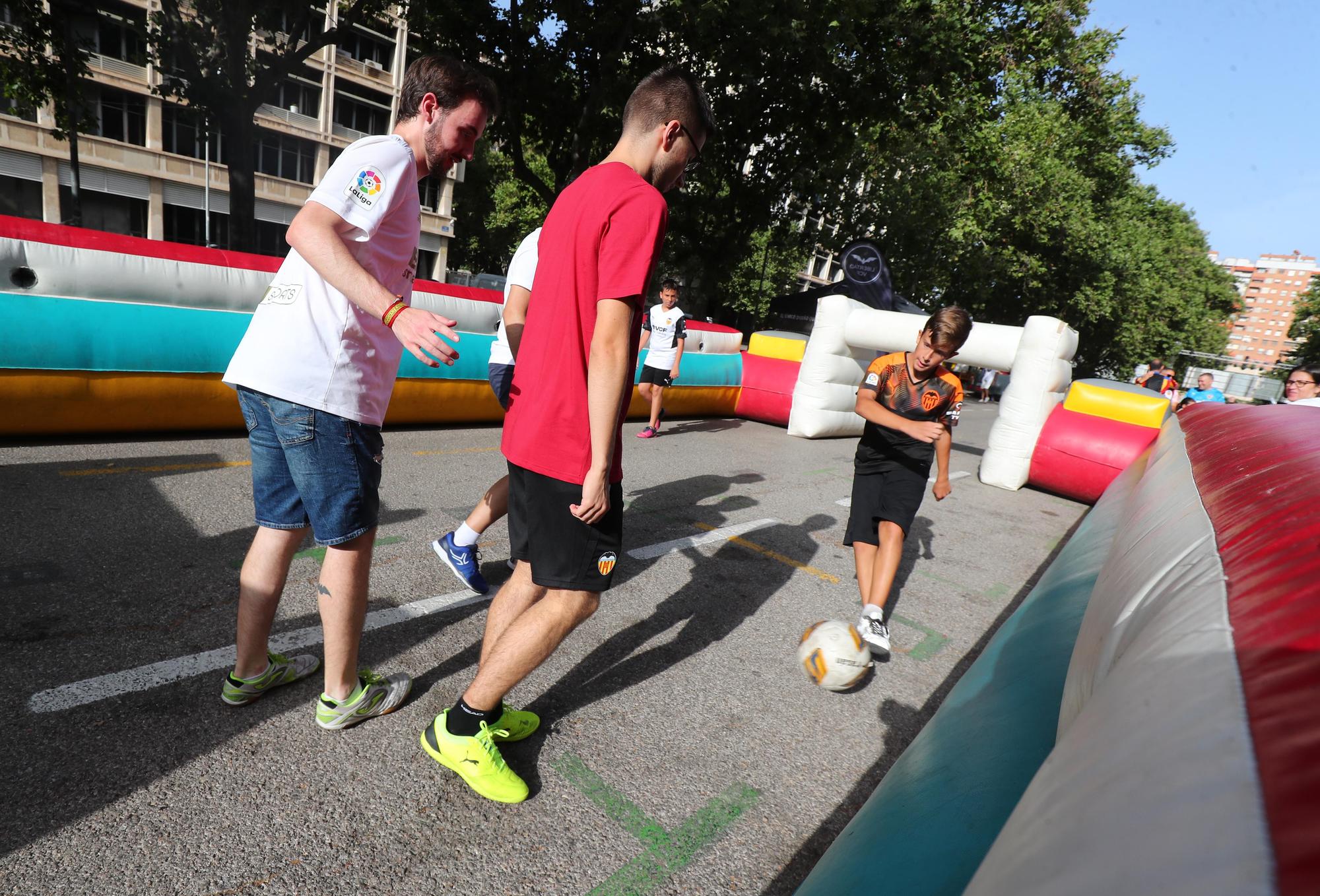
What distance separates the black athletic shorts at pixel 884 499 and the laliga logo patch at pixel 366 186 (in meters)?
2.77

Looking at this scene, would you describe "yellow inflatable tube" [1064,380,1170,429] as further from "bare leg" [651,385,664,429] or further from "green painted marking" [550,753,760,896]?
"green painted marking" [550,753,760,896]

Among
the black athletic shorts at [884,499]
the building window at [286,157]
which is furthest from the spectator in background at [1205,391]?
the building window at [286,157]

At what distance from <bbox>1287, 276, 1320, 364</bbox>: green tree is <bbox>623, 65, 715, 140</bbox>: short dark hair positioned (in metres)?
47.9

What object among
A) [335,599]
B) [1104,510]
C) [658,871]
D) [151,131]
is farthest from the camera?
[151,131]

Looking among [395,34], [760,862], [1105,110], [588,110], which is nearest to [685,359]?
[588,110]

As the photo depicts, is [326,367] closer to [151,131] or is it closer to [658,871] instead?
[658,871]

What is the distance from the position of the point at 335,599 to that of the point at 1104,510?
Result: 152 inches

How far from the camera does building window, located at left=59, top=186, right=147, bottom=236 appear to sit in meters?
27.5

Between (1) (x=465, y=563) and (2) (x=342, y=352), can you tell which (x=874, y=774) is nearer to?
(1) (x=465, y=563)

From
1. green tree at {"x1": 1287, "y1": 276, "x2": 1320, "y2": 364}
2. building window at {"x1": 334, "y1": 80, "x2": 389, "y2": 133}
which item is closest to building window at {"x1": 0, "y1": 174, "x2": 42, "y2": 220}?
building window at {"x1": 334, "y1": 80, "x2": 389, "y2": 133}

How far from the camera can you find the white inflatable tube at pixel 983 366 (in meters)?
8.67

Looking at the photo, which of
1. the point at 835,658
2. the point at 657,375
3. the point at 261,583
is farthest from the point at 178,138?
the point at 835,658

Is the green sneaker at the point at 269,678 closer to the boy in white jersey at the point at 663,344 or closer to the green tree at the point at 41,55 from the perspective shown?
the boy in white jersey at the point at 663,344

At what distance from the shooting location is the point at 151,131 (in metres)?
28.3
